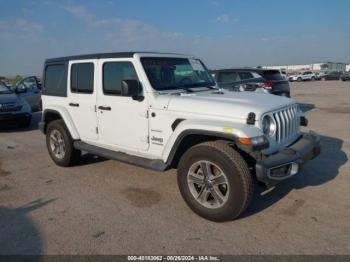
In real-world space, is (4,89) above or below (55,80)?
below

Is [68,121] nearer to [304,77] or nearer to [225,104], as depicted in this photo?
[225,104]

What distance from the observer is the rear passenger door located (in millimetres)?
5391

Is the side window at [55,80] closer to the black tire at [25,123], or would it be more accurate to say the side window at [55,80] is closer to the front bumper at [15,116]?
the front bumper at [15,116]

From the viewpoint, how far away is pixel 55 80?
6.29 meters

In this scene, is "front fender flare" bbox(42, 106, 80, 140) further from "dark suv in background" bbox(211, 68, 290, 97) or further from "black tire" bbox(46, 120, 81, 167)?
"dark suv in background" bbox(211, 68, 290, 97)

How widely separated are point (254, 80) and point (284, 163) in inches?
310

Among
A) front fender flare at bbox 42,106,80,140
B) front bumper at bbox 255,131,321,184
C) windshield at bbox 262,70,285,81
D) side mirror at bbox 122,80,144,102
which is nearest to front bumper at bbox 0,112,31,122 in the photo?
front fender flare at bbox 42,106,80,140

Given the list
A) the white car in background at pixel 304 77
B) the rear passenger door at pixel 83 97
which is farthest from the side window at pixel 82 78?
the white car in background at pixel 304 77

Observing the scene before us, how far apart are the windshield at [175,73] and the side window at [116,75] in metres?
0.24

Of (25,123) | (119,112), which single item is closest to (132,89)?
(119,112)

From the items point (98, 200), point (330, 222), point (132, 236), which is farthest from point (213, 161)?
point (98, 200)

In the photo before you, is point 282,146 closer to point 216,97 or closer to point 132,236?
point 216,97

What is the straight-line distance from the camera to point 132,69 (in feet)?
15.6

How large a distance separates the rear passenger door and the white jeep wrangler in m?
0.02
